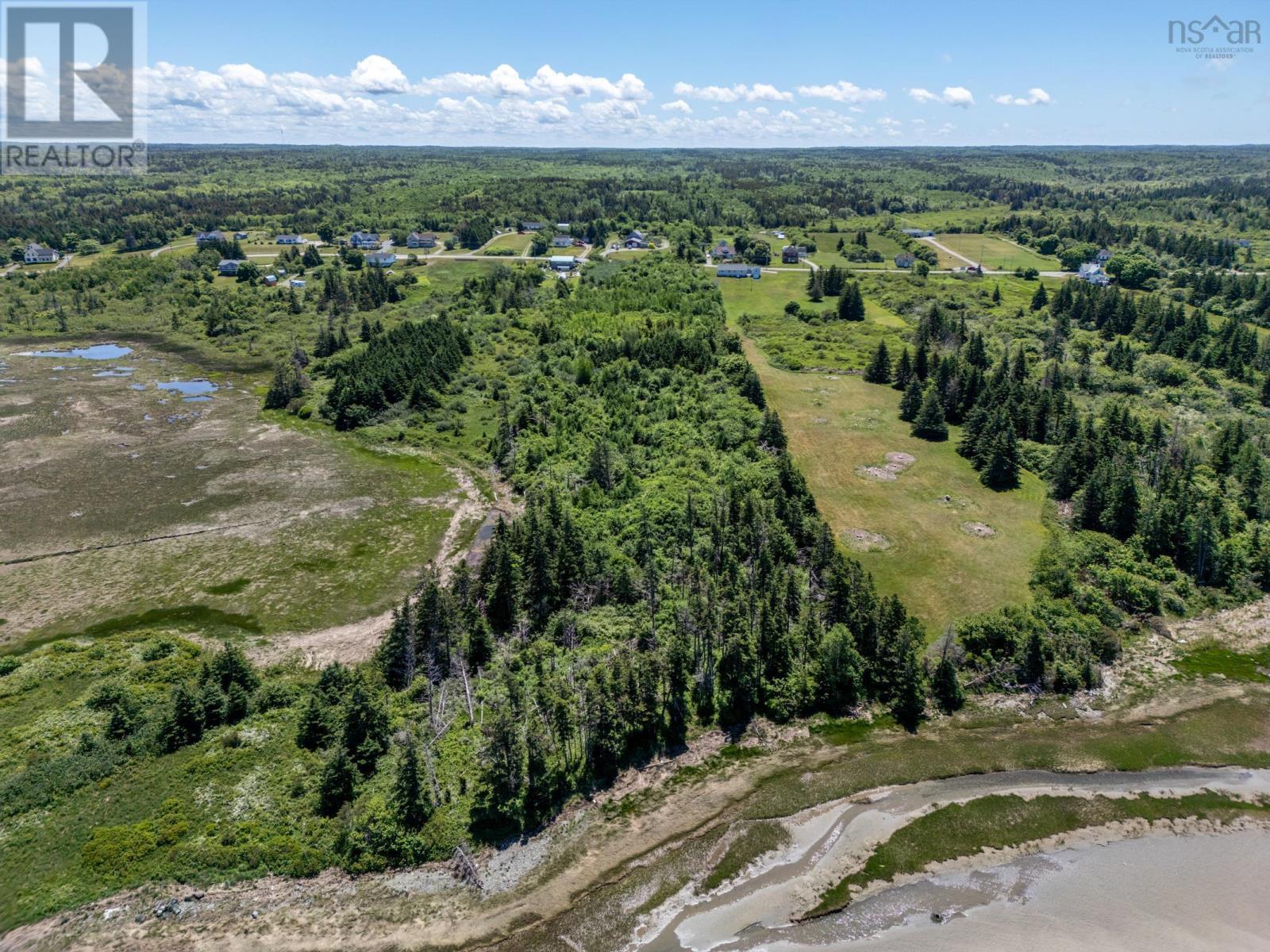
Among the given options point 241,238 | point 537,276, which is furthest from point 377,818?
point 241,238

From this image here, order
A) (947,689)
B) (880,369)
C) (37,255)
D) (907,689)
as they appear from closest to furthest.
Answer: (907,689)
(947,689)
(880,369)
(37,255)

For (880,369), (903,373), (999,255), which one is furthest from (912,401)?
(999,255)

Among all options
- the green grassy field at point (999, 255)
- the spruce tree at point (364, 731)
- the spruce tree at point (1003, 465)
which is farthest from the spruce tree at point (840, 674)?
the green grassy field at point (999, 255)

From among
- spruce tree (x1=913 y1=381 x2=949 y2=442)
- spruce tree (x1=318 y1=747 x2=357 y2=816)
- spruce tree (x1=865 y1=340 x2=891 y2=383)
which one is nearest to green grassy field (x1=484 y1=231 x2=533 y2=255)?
spruce tree (x1=865 y1=340 x2=891 y2=383)

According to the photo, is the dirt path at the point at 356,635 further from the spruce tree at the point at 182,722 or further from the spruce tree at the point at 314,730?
the spruce tree at the point at 182,722

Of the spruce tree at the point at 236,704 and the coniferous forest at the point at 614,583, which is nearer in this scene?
the coniferous forest at the point at 614,583

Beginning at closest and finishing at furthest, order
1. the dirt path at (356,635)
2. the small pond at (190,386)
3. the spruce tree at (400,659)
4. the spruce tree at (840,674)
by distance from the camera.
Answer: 1. the spruce tree at (840,674)
2. the spruce tree at (400,659)
3. the dirt path at (356,635)
4. the small pond at (190,386)

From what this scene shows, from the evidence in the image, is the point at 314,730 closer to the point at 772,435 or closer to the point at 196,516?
the point at 196,516
